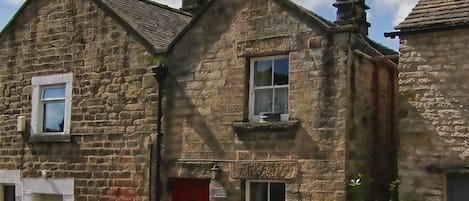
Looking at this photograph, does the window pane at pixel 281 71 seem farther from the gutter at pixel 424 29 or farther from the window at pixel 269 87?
the gutter at pixel 424 29

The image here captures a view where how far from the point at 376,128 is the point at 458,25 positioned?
2.77 metres

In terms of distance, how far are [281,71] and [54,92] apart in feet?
21.4

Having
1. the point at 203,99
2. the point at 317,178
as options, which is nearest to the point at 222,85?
the point at 203,99

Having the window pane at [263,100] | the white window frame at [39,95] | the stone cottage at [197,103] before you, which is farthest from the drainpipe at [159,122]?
the white window frame at [39,95]

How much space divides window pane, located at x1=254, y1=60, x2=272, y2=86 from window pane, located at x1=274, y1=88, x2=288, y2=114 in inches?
10.8

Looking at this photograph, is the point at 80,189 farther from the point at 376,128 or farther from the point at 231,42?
the point at 376,128

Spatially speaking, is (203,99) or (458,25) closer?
(458,25)

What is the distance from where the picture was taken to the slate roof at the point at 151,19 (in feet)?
52.4

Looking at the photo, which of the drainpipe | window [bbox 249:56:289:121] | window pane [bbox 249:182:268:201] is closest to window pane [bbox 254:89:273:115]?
window [bbox 249:56:289:121]

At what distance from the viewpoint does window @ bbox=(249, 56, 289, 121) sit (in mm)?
13570

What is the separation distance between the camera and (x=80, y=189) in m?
16.2

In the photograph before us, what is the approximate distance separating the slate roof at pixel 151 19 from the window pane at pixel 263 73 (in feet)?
8.46

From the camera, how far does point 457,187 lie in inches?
466

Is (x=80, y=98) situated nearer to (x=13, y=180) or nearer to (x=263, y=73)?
(x=13, y=180)
